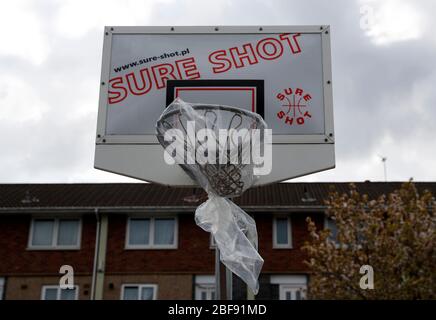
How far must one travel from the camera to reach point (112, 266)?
2497 centimetres

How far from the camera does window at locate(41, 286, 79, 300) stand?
2467cm

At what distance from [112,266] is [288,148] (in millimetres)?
20039

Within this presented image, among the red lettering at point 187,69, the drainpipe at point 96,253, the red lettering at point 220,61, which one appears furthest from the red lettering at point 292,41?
the drainpipe at point 96,253

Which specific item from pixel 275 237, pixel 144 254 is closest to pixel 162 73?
pixel 275 237

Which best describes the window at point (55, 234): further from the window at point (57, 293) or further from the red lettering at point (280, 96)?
the red lettering at point (280, 96)

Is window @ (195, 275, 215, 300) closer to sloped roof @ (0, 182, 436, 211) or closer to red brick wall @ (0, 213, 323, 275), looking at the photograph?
red brick wall @ (0, 213, 323, 275)

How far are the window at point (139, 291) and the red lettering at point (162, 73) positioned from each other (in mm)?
19297

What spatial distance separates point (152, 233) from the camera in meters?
25.2

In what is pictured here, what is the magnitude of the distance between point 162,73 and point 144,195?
21097 millimetres

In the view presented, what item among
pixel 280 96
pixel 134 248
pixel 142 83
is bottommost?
pixel 280 96

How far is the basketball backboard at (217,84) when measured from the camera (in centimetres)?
596

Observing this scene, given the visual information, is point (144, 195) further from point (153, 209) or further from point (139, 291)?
point (139, 291)

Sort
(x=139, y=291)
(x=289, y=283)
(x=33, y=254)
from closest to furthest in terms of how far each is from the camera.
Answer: (x=289, y=283) < (x=139, y=291) < (x=33, y=254)

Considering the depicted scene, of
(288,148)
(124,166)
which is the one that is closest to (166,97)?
(124,166)
